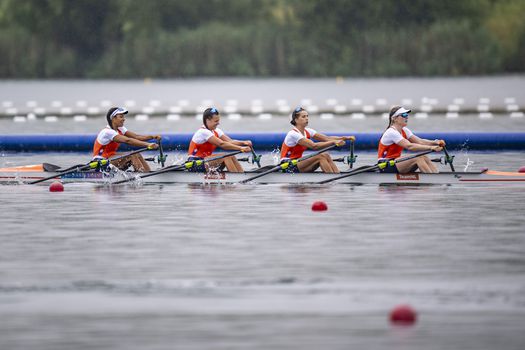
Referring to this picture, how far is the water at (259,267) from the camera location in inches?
405

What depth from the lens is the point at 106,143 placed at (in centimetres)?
2155

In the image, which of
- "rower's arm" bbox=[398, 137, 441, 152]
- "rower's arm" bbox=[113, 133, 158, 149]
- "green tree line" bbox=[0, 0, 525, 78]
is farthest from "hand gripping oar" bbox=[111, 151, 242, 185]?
"green tree line" bbox=[0, 0, 525, 78]

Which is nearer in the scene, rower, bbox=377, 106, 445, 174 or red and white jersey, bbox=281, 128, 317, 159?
rower, bbox=377, 106, 445, 174

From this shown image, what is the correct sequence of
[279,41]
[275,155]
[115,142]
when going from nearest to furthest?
[115,142], [275,155], [279,41]

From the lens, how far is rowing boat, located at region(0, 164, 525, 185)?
20422 millimetres

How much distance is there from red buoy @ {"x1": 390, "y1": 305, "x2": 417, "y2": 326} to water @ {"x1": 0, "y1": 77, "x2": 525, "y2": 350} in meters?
0.09

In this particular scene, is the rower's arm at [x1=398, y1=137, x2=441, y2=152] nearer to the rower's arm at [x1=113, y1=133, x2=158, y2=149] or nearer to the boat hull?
the boat hull

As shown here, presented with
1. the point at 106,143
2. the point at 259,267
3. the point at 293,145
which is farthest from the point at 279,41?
the point at 259,267

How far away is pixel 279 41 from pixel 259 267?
73838 millimetres

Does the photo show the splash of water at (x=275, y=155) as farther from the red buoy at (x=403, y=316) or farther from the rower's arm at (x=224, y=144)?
the red buoy at (x=403, y=316)

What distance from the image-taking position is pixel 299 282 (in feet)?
39.9

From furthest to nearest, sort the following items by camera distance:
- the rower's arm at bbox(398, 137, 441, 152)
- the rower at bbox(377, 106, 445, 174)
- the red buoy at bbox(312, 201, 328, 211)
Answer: the rower at bbox(377, 106, 445, 174), the rower's arm at bbox(398, 137, 441, 152), the red buoy at bbox(312, 201, 328, 211)

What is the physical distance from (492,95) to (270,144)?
3153cm

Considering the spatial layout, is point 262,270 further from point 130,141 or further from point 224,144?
point 130,141
